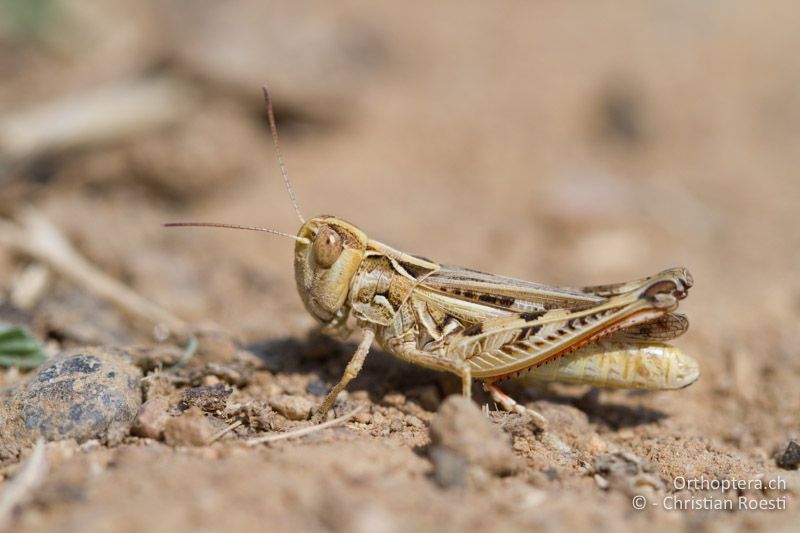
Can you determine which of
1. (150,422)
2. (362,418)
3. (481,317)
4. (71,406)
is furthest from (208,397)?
(481,317)

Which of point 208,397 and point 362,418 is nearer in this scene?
point 208,397

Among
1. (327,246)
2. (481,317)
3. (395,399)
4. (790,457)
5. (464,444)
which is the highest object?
(327,246)

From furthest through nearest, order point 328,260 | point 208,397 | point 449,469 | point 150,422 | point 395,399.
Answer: point 395,399, point 328,260, point 208,397, point 150,422, point 449,469

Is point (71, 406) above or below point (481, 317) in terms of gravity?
below

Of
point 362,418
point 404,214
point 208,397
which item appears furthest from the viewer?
point 404,214

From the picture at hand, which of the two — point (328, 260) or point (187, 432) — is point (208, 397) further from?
point (328, 260)

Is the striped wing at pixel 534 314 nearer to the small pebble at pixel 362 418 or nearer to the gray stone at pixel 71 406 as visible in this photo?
the small pebble at pixel 362 418

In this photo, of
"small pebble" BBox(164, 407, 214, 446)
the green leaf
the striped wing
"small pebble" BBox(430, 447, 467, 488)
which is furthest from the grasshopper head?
the green leaf
